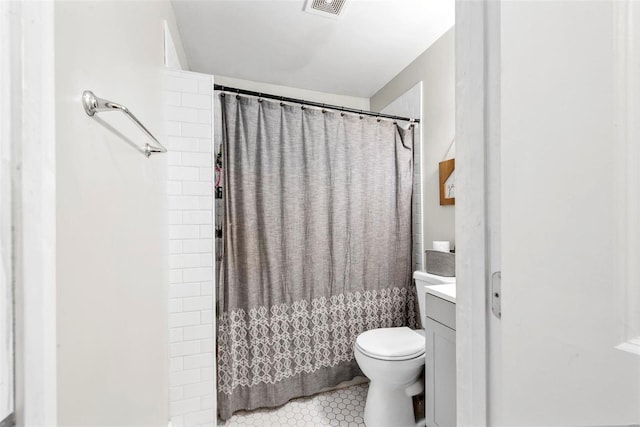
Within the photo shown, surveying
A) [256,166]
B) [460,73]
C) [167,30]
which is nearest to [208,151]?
[256,166]

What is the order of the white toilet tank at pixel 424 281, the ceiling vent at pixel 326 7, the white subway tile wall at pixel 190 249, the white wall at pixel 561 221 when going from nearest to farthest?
1. the white wall at pixel 561 221
2. the white subway tile wall at pixel 190 249
3. the ceiling vent at pixel 326 7
4. the white toilet tank at pixel 424 281

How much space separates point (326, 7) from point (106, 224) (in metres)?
1.64

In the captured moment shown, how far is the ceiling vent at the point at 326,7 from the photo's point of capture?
1.60 m

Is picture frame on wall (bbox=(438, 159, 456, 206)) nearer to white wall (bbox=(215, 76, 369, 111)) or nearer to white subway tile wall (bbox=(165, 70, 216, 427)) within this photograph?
white wall (bbox=(215, 76, 369, 111))

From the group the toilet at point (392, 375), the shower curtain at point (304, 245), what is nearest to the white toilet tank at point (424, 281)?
the toilet at point (392, 375)

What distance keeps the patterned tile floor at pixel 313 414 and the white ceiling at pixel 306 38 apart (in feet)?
8.01

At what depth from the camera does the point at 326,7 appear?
64.6 inches

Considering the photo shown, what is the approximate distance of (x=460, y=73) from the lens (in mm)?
530

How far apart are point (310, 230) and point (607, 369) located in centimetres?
166

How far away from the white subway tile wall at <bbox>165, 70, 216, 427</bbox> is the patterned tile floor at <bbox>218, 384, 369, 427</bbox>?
0.97ft

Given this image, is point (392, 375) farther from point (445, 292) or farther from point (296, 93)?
point (296, 93)

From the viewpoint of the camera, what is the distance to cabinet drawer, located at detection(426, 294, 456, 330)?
1245mm

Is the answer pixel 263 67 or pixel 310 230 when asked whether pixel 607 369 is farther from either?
pixel 263 67

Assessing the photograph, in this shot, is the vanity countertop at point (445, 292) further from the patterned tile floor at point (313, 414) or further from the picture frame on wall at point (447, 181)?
the patterned tile floor at point (313, 414)
